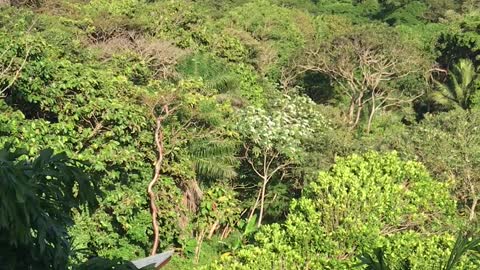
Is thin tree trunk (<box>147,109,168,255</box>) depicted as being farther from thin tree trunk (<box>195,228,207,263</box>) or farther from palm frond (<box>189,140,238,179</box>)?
thin tree trunk (<box>195,228,207,263</box>)

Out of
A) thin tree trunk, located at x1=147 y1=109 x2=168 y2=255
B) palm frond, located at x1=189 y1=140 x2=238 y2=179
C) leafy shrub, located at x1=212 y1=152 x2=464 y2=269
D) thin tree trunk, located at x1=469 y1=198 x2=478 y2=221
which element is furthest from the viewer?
palm frond, located at x1=189 y1=140 x2=238 y2=179

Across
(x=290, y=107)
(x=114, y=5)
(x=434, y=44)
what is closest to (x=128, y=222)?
(x=290, y=107)

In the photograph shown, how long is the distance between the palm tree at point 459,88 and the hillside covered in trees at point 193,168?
507 cm

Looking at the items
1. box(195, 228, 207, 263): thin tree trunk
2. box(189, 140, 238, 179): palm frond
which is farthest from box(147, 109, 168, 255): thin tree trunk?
box(195, 228, 207, 263): thin tree trunk

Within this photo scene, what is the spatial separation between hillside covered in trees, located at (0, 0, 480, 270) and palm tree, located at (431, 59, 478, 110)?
16.6ft

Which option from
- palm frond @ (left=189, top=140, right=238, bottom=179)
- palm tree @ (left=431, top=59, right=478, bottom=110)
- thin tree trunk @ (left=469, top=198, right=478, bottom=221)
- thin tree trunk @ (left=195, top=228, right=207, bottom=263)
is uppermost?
palm frond @ (left=189, top=140, right=238, bottom=179)

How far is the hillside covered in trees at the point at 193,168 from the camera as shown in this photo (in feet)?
9.25

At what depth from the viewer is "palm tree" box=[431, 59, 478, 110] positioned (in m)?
22.2

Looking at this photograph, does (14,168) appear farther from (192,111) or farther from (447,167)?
(447,167)

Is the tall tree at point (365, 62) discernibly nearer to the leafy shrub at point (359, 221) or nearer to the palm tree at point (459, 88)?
the palm tree at point (459, 88)

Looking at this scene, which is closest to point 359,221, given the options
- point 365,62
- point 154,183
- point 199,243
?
point 154,183

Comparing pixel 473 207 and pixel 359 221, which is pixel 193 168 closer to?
pixel 359 221

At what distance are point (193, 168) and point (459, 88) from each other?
14920mm

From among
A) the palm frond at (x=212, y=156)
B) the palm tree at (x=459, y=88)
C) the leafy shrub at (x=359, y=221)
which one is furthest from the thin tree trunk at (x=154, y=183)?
the palm tree at (x=459, y=88)
